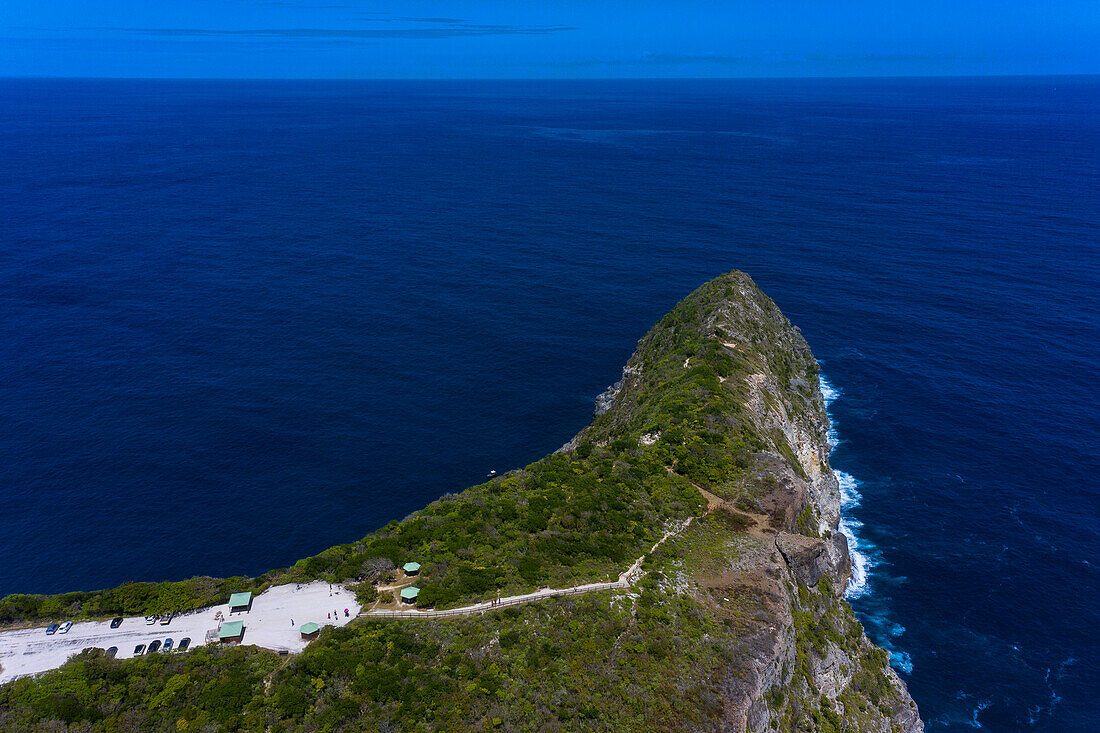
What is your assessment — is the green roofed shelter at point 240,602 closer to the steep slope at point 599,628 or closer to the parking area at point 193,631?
the parking area at point 193,631

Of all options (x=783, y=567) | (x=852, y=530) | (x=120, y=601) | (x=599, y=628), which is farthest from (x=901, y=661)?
(x=120, y=601)

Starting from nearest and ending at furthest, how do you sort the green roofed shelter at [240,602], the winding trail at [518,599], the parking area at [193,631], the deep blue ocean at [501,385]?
the parking area at [193,631], the winding trail at [518,599], the green roofed shelter at [240,602], the deep blue ocean at [501,385]

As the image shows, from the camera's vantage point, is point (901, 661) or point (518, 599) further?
point (901, 661)

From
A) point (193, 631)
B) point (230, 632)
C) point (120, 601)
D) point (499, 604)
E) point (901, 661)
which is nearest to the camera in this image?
point (230, 632)

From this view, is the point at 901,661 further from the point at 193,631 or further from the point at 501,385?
the point at 501,385

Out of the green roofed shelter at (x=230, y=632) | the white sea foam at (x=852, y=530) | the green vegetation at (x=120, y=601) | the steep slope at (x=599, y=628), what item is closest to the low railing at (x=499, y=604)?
the steep slope at (x=599, y=628)

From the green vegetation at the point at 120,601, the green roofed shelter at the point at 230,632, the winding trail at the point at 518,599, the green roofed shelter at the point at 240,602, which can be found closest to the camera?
the green roofed shelter at the point at 230,632

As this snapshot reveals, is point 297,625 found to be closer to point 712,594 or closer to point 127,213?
point 712,594
